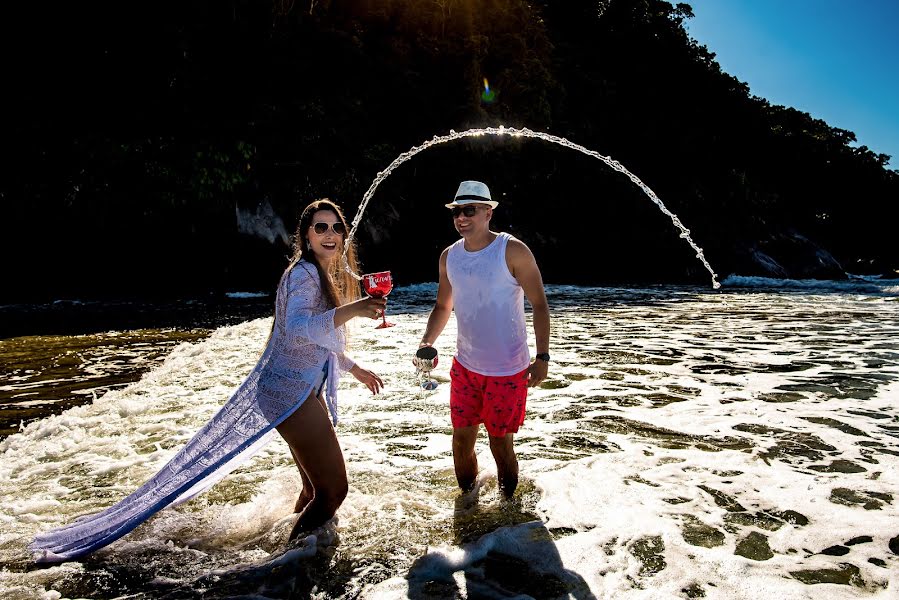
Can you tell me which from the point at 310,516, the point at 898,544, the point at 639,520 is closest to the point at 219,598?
the point at 310,516

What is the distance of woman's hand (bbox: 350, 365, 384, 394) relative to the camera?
161 inches

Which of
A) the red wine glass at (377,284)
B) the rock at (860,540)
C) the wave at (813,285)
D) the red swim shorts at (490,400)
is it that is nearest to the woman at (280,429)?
the red wine glass at (377,284)

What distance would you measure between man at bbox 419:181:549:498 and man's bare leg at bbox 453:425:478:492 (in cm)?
4

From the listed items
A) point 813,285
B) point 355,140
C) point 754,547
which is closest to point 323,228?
point 754,547

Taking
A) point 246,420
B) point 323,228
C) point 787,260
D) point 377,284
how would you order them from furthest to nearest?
point 787,260, point 377,284, point 323,228, point 246,420

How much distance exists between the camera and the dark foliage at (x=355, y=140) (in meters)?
24.0

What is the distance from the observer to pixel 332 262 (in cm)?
417

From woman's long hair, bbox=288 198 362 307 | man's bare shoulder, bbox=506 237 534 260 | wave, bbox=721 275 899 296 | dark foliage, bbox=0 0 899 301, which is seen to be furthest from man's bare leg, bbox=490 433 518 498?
wave, bbox=721 275 899 296

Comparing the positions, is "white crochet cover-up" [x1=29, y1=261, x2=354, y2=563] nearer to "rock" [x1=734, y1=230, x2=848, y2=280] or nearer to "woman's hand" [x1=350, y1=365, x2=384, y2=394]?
"woman's hand" [x1=350, y1=365, x2=384, y2=394]

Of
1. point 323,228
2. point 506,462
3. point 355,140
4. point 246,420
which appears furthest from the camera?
point 355,140

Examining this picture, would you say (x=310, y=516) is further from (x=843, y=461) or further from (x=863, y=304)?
(x=863, y=304)

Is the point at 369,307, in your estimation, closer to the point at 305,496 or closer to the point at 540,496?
the point at 305,496

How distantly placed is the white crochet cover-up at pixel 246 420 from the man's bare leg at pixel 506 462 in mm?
1388

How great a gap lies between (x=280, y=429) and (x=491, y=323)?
156cm
